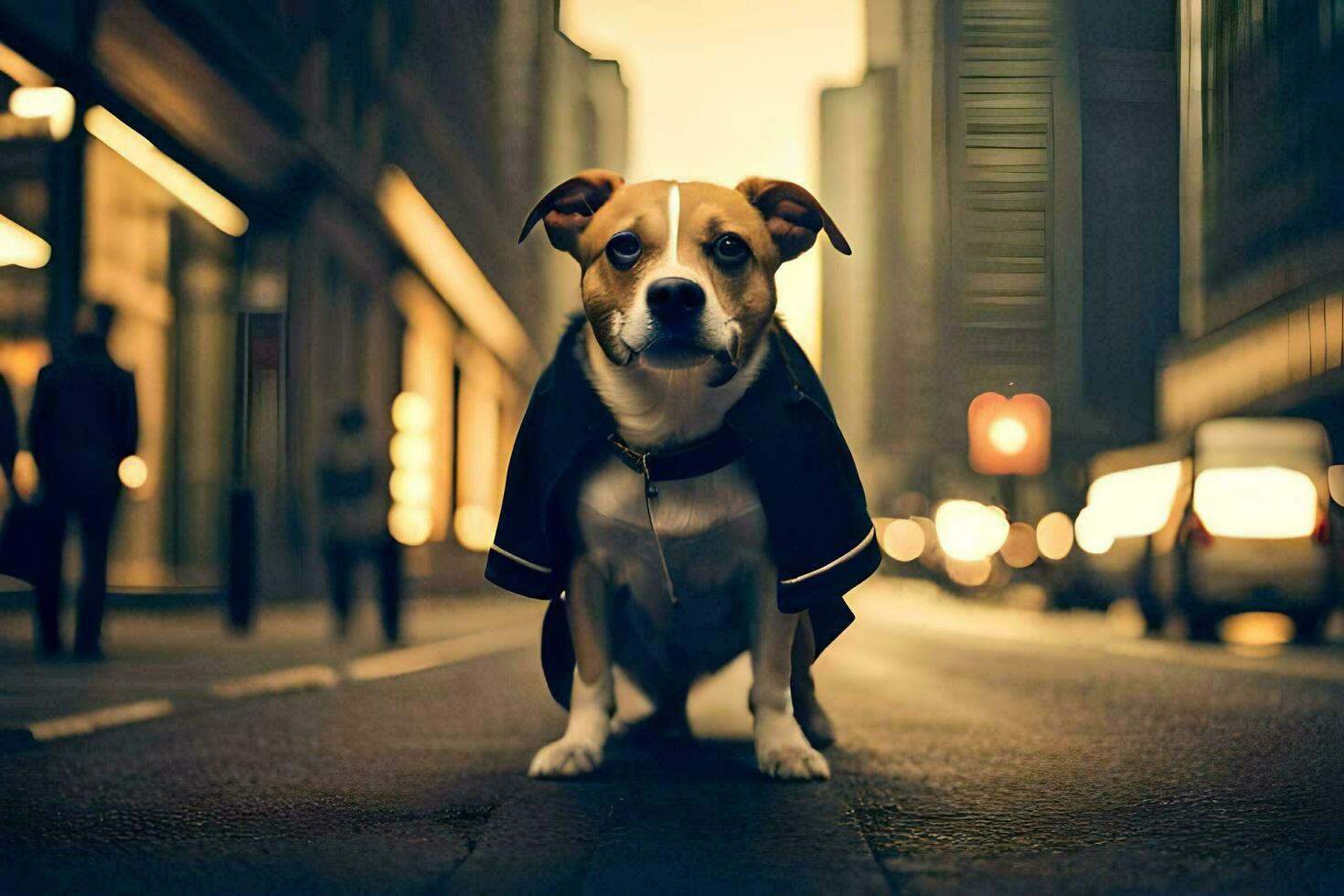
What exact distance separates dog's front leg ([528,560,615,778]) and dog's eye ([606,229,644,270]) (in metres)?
0.73

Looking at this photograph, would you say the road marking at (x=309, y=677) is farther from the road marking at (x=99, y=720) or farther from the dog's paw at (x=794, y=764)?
the dog's paw at (x=794, y=764)

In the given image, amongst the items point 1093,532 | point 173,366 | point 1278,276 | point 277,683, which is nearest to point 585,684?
point 277,683

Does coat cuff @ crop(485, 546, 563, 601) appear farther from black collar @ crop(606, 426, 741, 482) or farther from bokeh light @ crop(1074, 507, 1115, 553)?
bokeh light @ crop(1074, 507, 1115, 553)

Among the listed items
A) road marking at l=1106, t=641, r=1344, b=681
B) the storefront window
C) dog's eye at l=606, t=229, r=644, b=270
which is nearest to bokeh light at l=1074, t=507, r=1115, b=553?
road marking at l=1106, t=641, r=1344, b=681

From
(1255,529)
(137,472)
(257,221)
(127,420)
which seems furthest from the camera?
(257,221)

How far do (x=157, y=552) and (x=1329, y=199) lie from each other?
21278mm

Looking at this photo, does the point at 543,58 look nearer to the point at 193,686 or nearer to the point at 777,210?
the point at 777,210

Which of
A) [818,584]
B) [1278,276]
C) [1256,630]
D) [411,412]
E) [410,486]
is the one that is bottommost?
[1256,630]

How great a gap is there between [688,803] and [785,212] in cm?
144

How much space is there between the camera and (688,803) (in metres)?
3.46

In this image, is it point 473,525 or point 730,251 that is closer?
point 730,251

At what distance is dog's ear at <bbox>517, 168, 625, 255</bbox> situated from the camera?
3.80m

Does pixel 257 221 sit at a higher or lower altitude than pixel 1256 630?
higher

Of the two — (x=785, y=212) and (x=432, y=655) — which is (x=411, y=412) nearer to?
(x=432, y=655)
